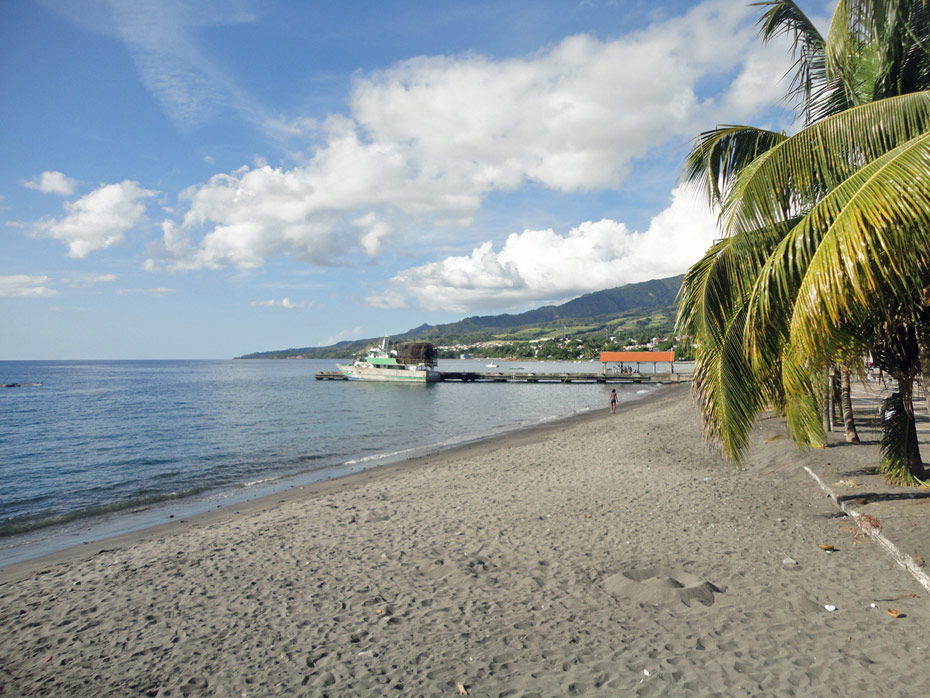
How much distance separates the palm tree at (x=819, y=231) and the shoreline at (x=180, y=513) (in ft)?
30.4

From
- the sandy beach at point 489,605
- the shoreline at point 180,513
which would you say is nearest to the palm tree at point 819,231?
the sandy beach at point 489,605

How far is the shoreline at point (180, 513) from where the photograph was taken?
8.72 meters

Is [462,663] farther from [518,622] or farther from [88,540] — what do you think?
[88,540]

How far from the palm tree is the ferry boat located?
62190mm

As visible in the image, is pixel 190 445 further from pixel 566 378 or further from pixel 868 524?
pixel 566 378

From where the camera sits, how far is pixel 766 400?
6156 mm

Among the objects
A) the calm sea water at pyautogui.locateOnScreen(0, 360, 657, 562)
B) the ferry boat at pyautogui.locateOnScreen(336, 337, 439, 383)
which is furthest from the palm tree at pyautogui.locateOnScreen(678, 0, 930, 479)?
the ferry boat at pyautogui.locateOnScreen(336, 337, 439, 383)

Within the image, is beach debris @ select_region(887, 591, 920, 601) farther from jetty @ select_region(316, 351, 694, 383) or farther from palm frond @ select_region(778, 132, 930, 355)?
jetty @ select_region(316, 351, 694, 383)

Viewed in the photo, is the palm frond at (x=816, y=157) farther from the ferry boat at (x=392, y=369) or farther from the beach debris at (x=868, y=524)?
the ferry boat at (x=392, y=369)

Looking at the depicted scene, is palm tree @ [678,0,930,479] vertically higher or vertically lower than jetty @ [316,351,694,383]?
higher

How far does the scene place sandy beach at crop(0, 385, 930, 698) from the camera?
410 cm

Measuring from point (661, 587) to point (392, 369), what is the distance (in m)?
67.7

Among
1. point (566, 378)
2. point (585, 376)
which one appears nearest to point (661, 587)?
point (566, 378)

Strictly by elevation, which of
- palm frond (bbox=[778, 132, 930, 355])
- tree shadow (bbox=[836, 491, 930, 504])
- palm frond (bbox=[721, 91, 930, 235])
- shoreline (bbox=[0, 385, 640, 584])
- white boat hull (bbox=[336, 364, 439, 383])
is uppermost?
palm frond (bbox=[721, 91, 930, 235])
